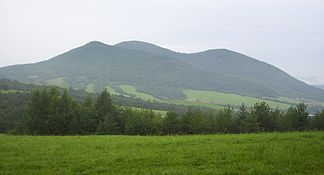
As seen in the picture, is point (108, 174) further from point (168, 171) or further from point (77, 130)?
point (77, 130)

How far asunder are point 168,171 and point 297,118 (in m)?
46.6

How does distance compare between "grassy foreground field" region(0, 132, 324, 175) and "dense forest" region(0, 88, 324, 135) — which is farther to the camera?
"dense forest" region(0, 88, 324, 135)

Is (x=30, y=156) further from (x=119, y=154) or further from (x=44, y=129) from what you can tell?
(x=44, y=129)

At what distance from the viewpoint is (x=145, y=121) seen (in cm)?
6400

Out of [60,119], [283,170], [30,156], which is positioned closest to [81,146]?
[30,156]

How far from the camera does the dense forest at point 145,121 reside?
5809 cm

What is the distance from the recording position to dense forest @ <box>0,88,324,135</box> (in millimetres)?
58094

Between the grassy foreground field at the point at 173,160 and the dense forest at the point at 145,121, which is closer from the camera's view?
the grassy foreground field at the point at 173,160

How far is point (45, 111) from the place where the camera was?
197 feet

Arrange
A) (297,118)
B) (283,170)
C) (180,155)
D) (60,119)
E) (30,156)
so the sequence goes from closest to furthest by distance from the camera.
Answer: (283,170)
(180,155)
(30,156)
(297,118)
(60,119)

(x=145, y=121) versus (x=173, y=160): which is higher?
(x=173, y=160)

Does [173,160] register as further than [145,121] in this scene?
No

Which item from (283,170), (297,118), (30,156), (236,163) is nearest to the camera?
(283,170)

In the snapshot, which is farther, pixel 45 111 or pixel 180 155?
pixel 45 111
